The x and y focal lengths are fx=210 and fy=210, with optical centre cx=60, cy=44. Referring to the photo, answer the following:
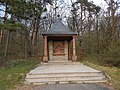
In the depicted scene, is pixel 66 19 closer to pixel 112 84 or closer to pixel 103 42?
pixel 103 42

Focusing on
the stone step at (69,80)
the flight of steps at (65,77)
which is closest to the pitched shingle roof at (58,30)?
the flight of steps at (65,77)

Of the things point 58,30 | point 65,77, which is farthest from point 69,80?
point 58,30

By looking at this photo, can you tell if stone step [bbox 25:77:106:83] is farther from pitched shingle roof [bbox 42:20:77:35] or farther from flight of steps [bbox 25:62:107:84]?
pitched shingle roof [bbox 42:20:77:35]

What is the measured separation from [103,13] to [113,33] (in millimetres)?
5502

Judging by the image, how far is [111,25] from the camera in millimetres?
27453

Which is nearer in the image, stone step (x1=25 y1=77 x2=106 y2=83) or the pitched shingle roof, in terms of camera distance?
stone step (x1=25 y1=77 x2=106 y2=83)

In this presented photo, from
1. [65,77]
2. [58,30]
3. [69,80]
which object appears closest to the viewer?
[69,80]

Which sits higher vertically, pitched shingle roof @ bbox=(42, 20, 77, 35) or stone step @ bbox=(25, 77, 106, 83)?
pitched shingle roof @ bbox=(42, 20, 77, 35)

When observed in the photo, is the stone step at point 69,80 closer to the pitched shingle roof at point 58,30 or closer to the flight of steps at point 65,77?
the flight of steps at point 65,77

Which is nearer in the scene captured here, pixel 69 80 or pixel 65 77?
pixel 69 80

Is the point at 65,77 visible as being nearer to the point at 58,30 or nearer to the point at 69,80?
the point at 69,80

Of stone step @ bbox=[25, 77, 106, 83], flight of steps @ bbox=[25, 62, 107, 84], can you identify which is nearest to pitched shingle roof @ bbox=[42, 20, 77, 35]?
flight of steps @ bbox=[25, 62, 107, 84]

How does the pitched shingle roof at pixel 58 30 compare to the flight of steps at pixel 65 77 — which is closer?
the flight of steps at pixel 65 77

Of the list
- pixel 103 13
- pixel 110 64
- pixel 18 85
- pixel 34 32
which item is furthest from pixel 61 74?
pixel 103 13
